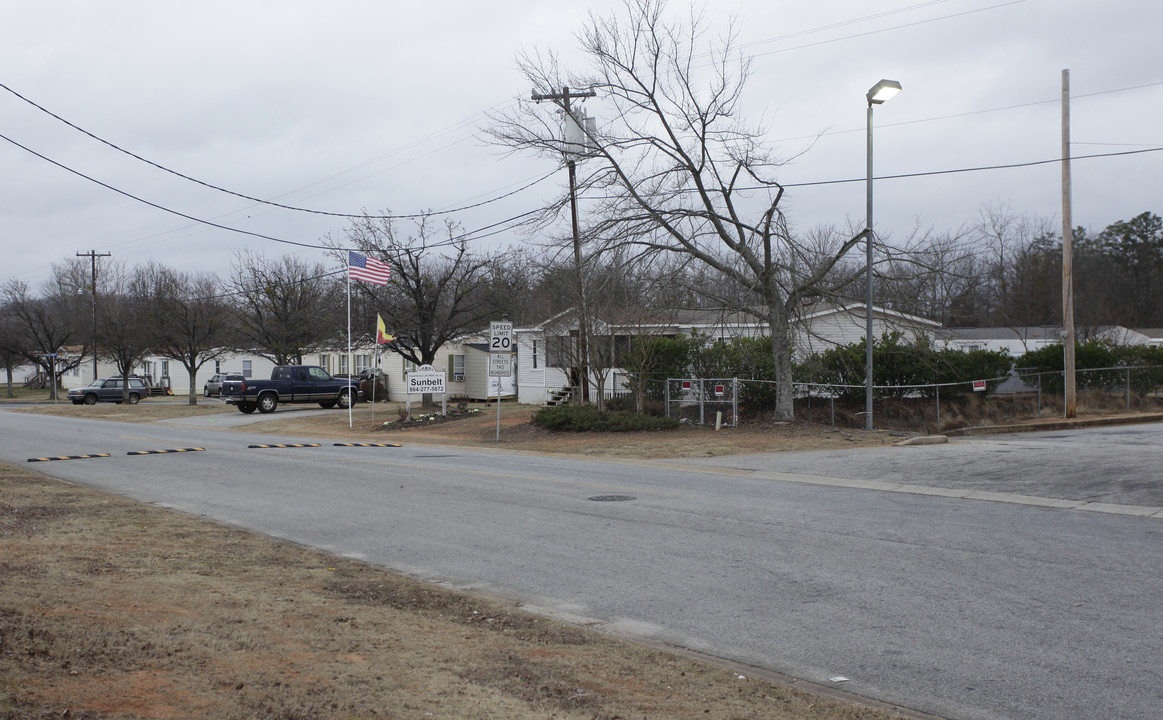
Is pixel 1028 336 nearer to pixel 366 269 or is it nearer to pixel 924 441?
pixel 924 441

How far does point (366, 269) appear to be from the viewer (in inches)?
1170

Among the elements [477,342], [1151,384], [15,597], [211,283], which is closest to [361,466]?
[15,597]

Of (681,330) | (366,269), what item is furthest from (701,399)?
(366,269)

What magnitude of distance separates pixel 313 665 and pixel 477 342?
40.8 meters

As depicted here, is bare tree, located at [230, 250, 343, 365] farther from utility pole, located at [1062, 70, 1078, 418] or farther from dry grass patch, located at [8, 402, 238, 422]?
utility pole, located at [1062, 70, 1078, 418]

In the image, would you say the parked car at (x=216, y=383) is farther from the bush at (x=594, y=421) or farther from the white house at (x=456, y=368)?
the bush at (x=594, y=421)

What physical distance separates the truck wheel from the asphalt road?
20861 millimetres

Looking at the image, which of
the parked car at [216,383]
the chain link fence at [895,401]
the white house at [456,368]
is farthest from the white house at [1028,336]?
the parked car at [216,383]

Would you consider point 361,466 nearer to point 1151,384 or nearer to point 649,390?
point 649,390

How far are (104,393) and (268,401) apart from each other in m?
21.0

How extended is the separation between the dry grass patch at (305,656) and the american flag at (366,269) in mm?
21724

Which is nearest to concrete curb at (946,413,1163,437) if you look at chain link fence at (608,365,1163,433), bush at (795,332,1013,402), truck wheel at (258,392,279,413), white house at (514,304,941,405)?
chain link fence at (608,365,1163,433)

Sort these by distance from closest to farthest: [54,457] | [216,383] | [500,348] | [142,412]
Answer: [54,457]
[500,348]
[142,412]
[216,383]

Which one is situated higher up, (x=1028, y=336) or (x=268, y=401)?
(x=1028, y=336)
